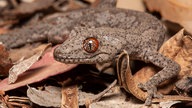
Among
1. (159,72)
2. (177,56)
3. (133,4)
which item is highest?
(133,4)

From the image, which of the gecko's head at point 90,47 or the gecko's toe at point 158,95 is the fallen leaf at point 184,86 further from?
the gecko's head at point 90,47

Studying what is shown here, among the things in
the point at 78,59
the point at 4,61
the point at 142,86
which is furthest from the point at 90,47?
the point at 4,61

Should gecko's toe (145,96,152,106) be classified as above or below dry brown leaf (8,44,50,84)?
below

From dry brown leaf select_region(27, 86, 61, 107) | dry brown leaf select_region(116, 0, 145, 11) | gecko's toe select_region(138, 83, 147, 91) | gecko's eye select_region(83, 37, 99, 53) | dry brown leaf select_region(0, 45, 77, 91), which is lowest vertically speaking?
gecko's toe select_region(138, 83, 147, 91)

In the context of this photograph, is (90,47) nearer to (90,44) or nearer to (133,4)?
(90,44)

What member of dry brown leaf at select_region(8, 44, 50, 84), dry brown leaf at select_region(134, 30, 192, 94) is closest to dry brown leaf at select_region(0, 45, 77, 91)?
dry brown leaf at select_region(8, 44, 50, 84)

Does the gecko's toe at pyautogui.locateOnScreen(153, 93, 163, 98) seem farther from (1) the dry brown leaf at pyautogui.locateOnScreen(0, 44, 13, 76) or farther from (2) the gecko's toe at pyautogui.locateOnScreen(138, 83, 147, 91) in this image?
(1) the dry brown leaf at pyautogui.locateOnScreen(0, 44, 13, 76)
